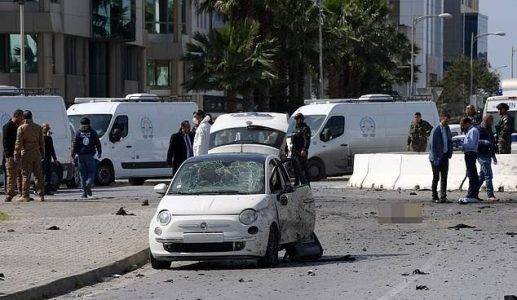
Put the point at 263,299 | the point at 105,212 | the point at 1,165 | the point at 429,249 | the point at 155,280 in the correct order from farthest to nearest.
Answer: the point at 1,165, the point at 105,212, the point at 429,249, the point at 155,280, the point at 263,299

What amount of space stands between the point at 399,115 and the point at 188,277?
27034mm

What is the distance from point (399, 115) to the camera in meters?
40.9

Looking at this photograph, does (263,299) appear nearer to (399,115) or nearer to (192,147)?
→ (192,147)

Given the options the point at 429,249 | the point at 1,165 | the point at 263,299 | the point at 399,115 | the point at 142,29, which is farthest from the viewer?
the point at 142,29

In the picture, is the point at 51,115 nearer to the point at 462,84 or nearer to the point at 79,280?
the point at 79,280

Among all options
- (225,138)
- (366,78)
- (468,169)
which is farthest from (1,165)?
(366,78)

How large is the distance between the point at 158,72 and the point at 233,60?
852 inches

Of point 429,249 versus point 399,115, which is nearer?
point 429,249

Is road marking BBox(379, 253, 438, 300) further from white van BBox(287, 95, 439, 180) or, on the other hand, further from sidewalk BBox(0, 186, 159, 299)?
white van BBox(287, 95, 439, 180)

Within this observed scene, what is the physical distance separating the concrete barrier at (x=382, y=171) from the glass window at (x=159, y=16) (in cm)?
3798

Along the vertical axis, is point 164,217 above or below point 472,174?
above

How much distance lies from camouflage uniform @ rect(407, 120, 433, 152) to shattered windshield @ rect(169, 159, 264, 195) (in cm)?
A: 2126

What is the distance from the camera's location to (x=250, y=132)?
32750 mm

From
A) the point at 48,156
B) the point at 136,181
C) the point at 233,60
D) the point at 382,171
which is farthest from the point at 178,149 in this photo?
the point at 233,60
